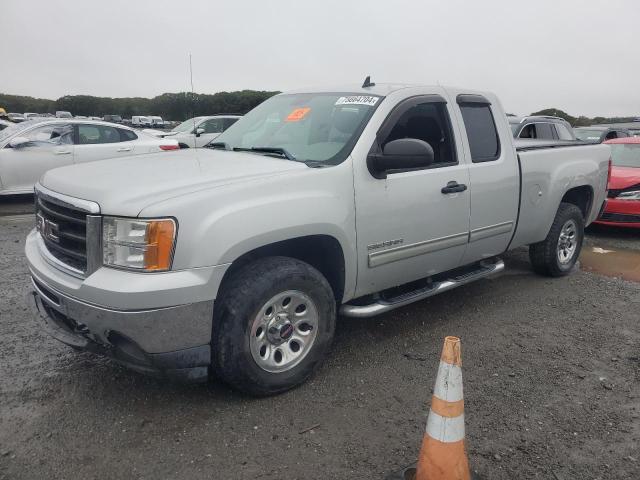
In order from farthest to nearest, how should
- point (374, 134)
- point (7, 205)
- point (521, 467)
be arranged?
point (7, 205) → point (374, 134) → point (521, 467)

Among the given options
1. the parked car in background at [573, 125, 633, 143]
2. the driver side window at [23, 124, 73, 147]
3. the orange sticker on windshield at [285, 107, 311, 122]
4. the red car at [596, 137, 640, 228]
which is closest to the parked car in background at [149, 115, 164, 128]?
the driver side window at [23, 124, 73, 147]

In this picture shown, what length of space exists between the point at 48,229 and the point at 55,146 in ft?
23.2

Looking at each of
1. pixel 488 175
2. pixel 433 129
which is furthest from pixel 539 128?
pixel 433 129

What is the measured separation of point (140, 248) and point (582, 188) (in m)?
4.90

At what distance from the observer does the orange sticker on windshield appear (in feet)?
13.4

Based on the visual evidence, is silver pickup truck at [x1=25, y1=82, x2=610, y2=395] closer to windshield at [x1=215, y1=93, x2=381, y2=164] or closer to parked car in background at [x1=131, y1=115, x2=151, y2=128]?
windshield at [x1=215, y1=93, x2=381, y2=164]

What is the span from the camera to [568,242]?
19.1 ft

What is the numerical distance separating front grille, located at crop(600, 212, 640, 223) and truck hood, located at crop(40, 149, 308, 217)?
20.3ft

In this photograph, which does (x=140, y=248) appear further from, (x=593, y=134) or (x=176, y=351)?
(x=593, y=134)

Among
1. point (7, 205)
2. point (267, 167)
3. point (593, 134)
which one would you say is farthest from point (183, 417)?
point (593, 134)

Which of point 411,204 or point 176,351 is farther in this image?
point 411,204

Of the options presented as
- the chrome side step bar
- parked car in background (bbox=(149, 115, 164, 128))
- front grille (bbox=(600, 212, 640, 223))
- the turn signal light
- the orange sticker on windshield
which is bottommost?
the chrome side step bar

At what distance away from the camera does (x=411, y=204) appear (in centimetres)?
375

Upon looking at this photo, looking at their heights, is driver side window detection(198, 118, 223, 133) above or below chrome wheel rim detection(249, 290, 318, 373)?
above
